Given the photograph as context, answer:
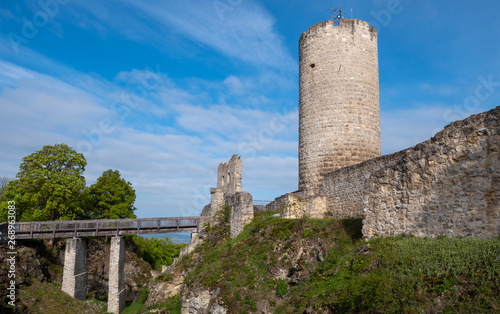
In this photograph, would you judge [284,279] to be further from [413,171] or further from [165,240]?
[165,240]

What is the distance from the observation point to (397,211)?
992 centimetres

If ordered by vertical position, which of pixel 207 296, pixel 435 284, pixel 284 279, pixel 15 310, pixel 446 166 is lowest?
pixel 15 310

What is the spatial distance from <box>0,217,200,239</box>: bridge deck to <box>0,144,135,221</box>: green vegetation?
4.02 m

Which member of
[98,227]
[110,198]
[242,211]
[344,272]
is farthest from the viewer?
[110,198]

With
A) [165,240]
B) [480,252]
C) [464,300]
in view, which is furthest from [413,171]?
[165,240]

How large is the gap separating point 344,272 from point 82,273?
22.4 meters

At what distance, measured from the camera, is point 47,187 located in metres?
29.6

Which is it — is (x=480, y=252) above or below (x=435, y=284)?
above

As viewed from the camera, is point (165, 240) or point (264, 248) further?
point (165, 240)

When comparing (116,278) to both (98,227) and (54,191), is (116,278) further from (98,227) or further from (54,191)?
(54,191)

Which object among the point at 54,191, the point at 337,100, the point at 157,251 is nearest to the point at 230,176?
the point at 337,100

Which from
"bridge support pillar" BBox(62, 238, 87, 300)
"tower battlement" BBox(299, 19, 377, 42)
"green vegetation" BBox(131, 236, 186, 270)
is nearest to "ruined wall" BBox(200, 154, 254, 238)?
"bridge support pillar" BBox(62, 238, 87, 300)

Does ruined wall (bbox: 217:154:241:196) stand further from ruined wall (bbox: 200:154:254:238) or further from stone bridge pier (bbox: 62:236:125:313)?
stone bridge pier (bbox: 62:236:125:313)

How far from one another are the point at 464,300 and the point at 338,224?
269 inches
